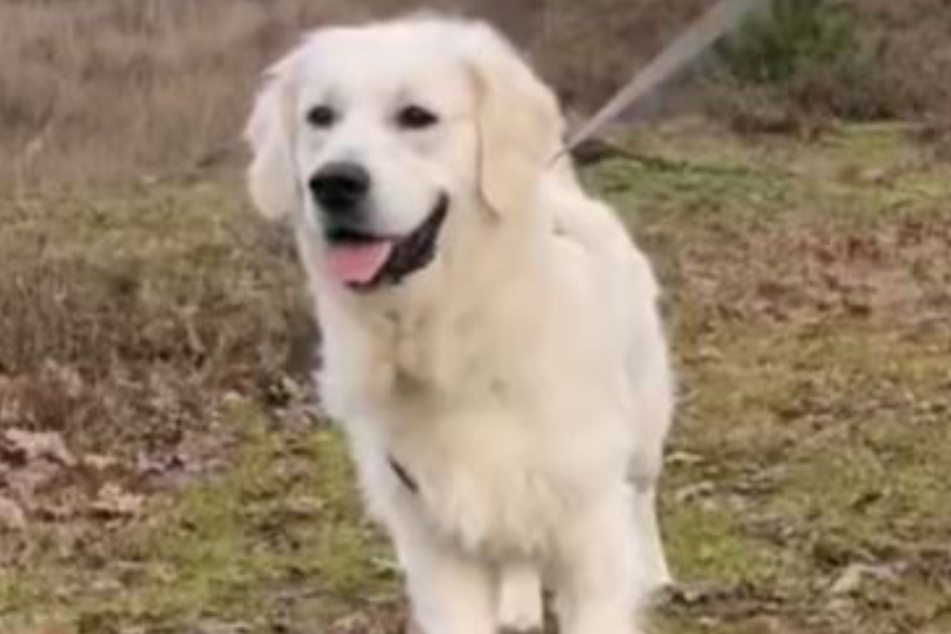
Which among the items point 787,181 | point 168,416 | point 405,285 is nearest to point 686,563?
point 405,285

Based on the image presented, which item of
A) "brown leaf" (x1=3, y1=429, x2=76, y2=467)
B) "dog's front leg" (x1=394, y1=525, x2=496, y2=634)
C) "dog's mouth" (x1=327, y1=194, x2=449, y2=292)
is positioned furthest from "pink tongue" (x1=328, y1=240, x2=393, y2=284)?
"brown leaf" (x1=3, y1=429, x2=76, y2=467)

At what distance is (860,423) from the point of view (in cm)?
903

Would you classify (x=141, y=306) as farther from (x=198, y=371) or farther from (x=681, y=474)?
(x=681, y=474)

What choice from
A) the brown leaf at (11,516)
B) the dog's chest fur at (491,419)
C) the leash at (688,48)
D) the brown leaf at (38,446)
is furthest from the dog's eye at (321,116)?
the brown leaf at (38,446)

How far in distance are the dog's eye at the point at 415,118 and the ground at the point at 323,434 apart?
61.4 inches

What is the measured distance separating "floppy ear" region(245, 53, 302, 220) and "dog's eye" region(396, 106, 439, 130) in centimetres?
31

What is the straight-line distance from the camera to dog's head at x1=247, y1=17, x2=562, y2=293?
5184mm

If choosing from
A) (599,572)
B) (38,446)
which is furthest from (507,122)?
(38,446)

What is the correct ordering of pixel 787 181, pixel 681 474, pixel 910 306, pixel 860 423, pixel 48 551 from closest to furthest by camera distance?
pixel 48 551 → pixel 681 474 → pixel 860 423 → pixel 910 306 → pixel 787 181

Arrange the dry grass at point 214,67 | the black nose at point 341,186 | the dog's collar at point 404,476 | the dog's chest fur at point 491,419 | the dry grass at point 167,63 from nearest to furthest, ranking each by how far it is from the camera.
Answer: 1. the black nose at point 341,186
2. the dog's chest fur at point 491,419
3. the dog's collar at point 404,476
4. the dry grass at point 167,63
5. the dry grass at point 214,67

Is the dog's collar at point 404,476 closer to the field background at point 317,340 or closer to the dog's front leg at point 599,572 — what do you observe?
the dog's front leg at point 599,572

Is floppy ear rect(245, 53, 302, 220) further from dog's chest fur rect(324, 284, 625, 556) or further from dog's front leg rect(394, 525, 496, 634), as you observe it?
dog's front leg rect(394, 525, 496, 634)

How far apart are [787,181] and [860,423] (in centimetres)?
702

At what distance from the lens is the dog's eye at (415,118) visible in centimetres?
531
